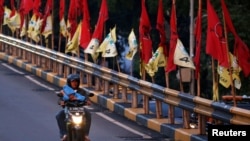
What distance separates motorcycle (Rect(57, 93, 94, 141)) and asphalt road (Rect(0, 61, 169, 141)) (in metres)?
2.21

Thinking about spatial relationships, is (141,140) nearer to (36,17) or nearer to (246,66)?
(246,66)

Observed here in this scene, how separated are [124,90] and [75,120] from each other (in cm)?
714

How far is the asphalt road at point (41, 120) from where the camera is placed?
18562 millimetres

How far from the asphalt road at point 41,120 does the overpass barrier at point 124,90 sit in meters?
0.36

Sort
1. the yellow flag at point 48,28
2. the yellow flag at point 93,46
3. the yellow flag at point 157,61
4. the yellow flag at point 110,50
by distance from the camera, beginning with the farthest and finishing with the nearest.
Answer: the yellow flag at point 48,28, the yellow flag at point 93,46, the yellow flag at point 110,50, the yellow flag at point 157,61

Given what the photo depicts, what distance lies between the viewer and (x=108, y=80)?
23531mm

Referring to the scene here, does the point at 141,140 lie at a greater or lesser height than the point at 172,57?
lesser

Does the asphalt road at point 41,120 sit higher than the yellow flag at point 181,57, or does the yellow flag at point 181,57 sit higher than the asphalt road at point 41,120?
the yellow flag at point 181,57

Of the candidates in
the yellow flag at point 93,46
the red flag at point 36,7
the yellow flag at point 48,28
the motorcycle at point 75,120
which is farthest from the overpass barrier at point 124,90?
the motorcycle at point 75,120

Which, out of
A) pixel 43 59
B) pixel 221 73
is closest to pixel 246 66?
pixel 221 73

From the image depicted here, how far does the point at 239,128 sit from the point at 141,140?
17.5ft

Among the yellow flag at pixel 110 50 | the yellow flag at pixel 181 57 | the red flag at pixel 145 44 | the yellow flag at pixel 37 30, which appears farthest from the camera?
the yellow flag at pixel 37 30

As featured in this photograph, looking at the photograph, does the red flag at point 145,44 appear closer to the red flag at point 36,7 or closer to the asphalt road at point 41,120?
the asphalt road at point 41,120

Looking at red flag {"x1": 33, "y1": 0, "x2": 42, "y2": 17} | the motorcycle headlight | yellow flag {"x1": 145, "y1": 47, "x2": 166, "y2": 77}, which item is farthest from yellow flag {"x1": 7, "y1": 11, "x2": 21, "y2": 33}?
the motorcycle headlight
